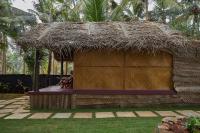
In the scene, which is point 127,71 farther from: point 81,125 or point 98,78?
point 81,125

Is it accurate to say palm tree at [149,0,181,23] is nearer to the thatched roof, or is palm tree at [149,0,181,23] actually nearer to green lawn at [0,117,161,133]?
the thatched roof

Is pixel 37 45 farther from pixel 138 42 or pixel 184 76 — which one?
pixel 184 76

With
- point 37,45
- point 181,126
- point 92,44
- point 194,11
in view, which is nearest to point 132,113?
point 92,44

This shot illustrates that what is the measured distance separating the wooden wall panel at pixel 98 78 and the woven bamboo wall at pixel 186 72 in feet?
5.67

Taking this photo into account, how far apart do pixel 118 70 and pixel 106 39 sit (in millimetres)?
1159

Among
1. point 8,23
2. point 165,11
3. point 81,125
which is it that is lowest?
point 81,125

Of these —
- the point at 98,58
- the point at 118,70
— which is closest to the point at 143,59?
the point at 118,70

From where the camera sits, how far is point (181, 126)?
5.24 metres

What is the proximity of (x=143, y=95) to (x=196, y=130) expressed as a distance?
6.72 metres

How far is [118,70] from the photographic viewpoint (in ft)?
38.7

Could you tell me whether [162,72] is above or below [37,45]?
below

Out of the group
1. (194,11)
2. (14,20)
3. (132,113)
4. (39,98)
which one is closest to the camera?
(132,113)

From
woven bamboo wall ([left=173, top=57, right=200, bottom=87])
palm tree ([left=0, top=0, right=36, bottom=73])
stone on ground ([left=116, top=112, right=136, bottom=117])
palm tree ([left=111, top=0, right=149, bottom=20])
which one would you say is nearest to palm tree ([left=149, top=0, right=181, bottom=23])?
palm tree ([left=111, top=0, right=149, bottom=20])

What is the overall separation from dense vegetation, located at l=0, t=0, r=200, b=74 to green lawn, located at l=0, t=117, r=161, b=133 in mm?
4479
